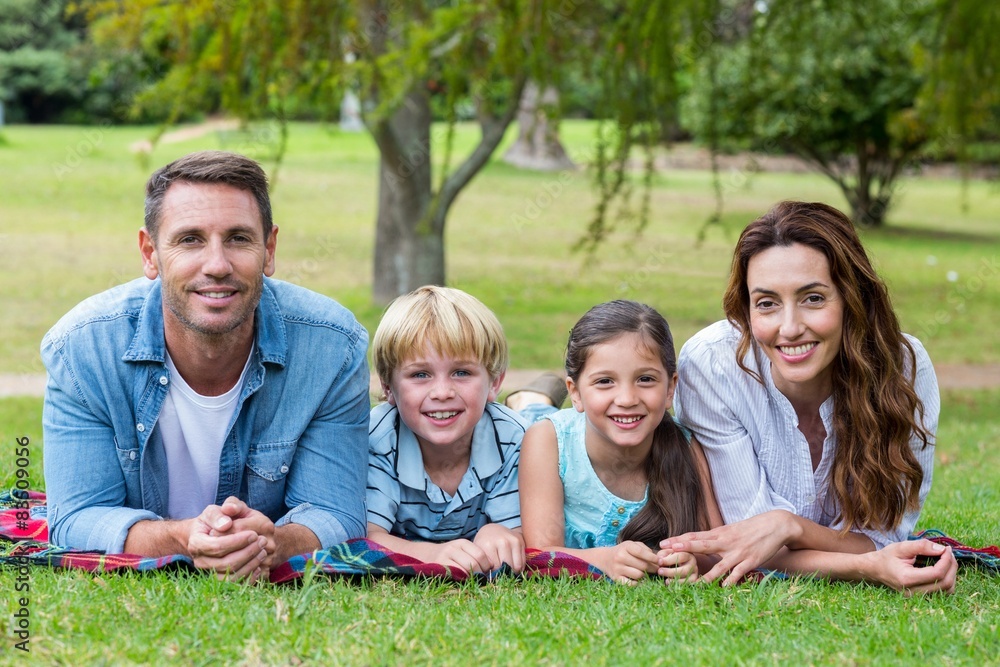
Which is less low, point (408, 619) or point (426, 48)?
point (426, 48)

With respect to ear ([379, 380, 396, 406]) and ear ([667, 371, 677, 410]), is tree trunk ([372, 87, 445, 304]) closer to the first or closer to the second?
ear ([379, 380, 396, 406])

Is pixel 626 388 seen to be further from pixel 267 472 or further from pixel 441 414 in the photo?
pixel 267 472

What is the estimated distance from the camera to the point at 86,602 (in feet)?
10.1

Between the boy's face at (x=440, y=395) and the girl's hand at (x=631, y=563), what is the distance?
683 mm

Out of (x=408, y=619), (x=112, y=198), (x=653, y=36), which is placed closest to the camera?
(x=408, y=619)

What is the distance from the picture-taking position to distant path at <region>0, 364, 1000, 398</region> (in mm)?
9898

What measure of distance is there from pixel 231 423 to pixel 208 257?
561mm

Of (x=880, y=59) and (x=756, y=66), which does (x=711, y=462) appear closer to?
(x=756, y=66)

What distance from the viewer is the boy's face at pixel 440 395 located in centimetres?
385

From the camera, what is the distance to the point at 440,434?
3838 millimetres

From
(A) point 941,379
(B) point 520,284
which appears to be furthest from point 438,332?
(B) point 520,284

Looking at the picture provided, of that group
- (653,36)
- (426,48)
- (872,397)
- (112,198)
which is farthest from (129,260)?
(872,397)

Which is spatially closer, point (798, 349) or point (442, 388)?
point (798, 349)

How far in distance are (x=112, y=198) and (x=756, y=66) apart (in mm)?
17209
